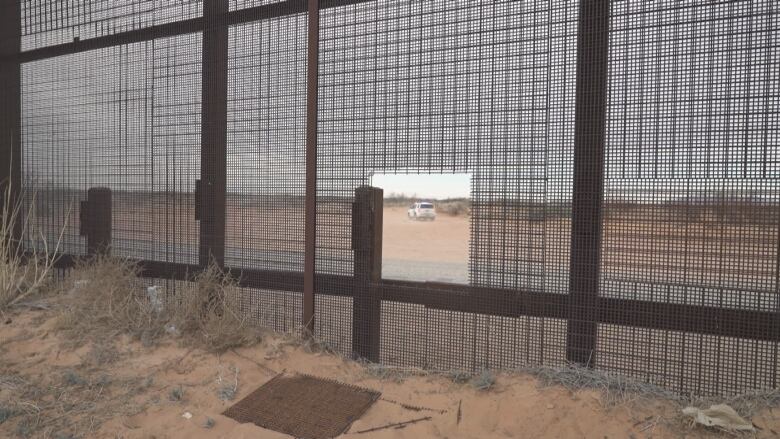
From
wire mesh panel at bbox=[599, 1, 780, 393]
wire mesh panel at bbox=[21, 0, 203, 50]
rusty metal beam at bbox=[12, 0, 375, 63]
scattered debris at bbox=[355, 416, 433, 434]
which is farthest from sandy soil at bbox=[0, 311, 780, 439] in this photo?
wire mesh panel at bbox=[21, 0, 203, 50]

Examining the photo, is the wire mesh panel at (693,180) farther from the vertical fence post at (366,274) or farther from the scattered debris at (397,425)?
the vertical fence post at (366,274)

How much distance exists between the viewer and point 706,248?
9.27ft

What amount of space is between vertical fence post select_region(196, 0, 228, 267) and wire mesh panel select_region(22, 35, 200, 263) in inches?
5.5

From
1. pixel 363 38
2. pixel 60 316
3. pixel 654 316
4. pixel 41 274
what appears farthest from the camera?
pixel 41 274

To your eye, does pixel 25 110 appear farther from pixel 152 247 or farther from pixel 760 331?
pixel 760 331

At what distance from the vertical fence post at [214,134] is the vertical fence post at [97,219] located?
4.70 ft

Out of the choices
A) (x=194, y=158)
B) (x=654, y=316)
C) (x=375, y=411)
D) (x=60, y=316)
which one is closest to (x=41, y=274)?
(x=60, y=316)

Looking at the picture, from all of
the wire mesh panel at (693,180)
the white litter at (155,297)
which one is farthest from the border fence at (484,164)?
the white litter at (155,297)

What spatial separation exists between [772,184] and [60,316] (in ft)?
18.4

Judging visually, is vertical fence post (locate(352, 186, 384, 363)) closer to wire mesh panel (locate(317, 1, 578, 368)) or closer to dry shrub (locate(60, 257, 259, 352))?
wire mesh panel (locate(317, 1, 578, 368))

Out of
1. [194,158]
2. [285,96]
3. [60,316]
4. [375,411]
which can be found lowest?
[375,411]

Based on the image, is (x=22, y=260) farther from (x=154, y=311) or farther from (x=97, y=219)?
(x=154, y=311)

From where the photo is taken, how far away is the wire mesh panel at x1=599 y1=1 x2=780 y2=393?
2713 millimetres

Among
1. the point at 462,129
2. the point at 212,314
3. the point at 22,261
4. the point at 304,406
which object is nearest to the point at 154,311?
the point at 212,314
